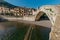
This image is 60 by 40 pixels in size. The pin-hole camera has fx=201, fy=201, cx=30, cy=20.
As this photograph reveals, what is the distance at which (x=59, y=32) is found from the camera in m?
18.5

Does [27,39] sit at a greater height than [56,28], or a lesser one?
lesser

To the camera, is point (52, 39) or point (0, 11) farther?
point (0, 11)

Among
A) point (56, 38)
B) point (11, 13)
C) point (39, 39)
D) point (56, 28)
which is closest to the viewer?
point (56, 38)

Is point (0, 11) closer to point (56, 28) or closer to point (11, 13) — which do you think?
point (11, 13)

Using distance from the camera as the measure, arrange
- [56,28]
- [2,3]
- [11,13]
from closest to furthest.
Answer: [56,28], [11,13], [2,3]

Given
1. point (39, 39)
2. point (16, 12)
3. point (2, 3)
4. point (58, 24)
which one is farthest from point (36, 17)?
point (2, 3)

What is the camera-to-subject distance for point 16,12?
264 ft

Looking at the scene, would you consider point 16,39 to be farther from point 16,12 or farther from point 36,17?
point 16,12

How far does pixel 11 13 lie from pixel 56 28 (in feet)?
201

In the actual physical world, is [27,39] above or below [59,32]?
below

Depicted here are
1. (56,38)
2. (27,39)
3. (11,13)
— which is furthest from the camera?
(11,13)

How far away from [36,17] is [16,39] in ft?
105

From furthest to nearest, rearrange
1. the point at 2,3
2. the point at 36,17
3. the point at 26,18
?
the point at 2,3
the point at 26,18
the point at 36,17

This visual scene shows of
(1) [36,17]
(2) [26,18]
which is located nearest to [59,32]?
→ (1) [36,17]
